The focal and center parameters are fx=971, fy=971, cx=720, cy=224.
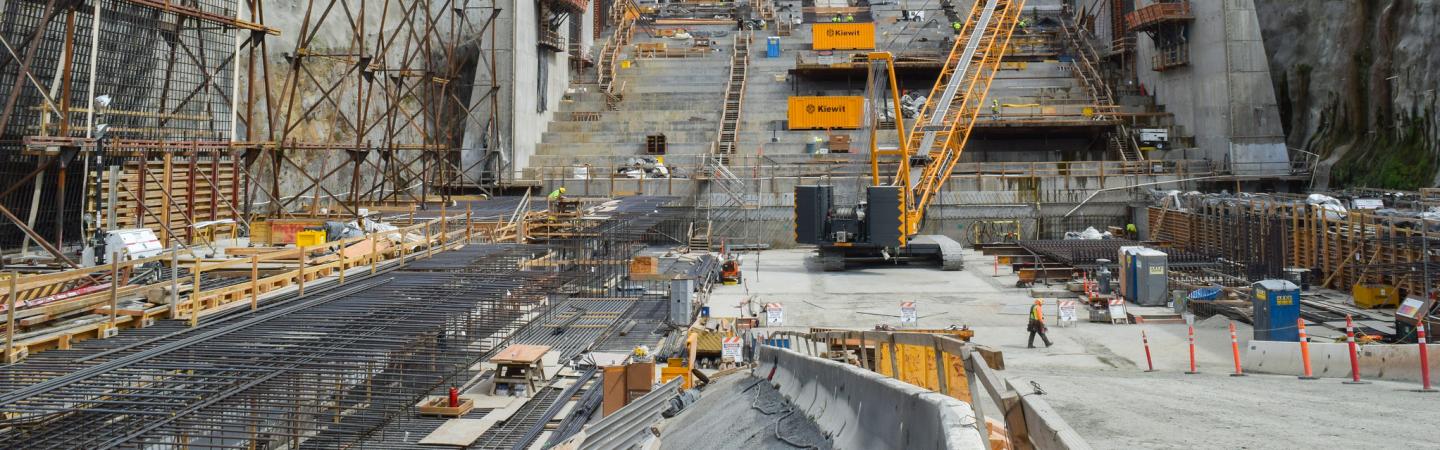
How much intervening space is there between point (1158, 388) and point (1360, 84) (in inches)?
1321

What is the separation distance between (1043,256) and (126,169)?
80.1 feet

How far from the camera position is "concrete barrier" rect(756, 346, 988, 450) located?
4.51 meters

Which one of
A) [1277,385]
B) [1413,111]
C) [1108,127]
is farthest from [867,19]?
[1277,385]

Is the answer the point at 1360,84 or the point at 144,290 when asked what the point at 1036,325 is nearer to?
the point at 144,290

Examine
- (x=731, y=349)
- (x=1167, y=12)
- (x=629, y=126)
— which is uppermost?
(x=1167, y=12)

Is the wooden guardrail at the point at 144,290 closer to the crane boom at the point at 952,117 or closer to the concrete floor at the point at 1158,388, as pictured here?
the concrete floor at the point at 1158,388

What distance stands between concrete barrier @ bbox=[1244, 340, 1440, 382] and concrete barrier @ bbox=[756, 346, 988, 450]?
648 centimetres

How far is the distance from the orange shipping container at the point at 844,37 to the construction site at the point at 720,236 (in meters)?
0.45

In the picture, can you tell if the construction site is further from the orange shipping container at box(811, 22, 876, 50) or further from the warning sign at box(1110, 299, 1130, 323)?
the orange shipping container at box(811, 22, 876, 50)

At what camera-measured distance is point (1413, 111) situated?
31.7m

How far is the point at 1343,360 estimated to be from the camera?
35.2ft

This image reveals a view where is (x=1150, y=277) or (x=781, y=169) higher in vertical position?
(x=781, y=169)

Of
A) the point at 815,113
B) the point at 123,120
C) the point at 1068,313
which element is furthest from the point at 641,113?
the point at 1068,313

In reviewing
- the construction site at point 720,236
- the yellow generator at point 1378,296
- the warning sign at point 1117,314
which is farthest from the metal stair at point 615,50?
the yellow generator at point 1378,296
